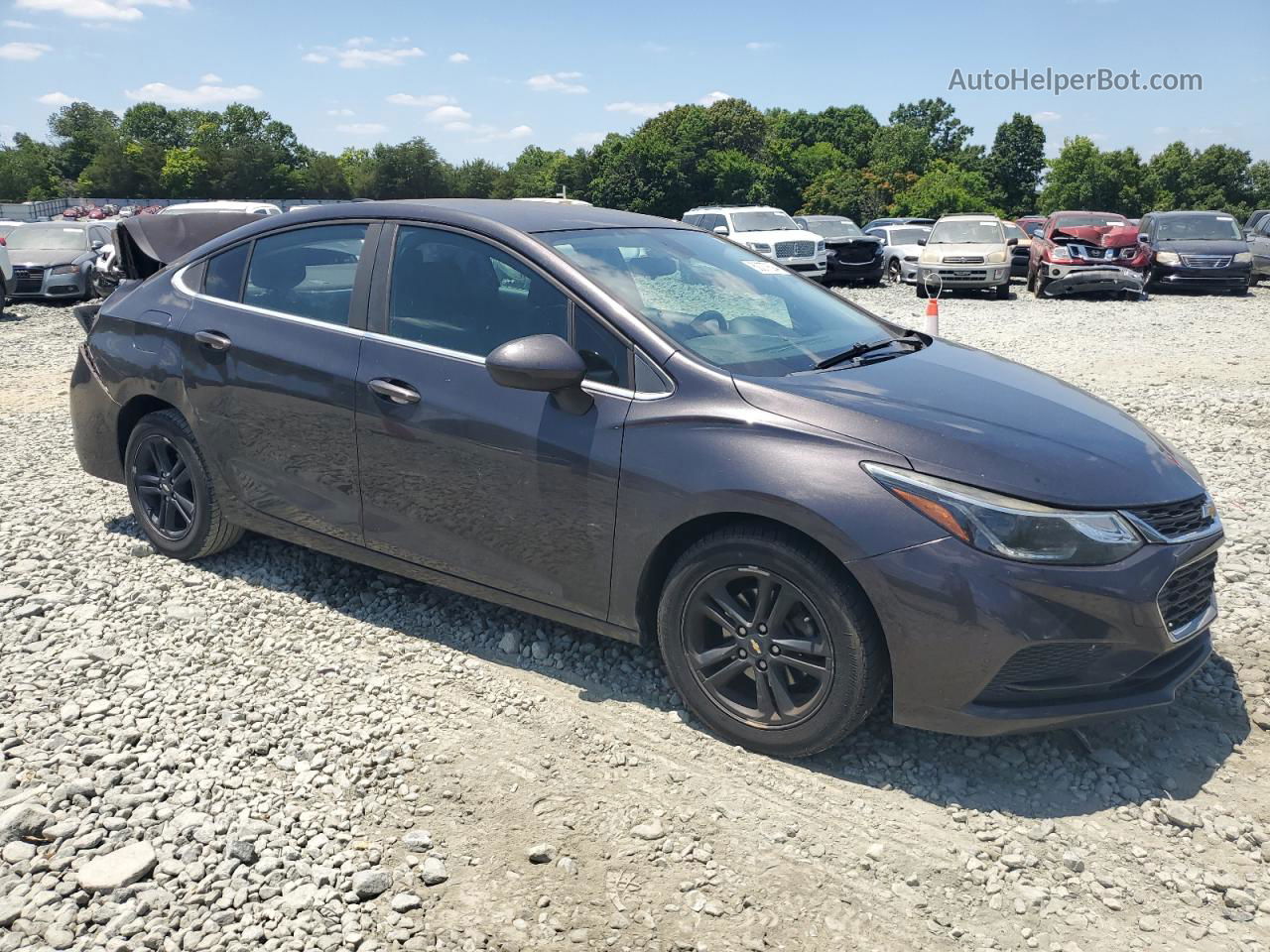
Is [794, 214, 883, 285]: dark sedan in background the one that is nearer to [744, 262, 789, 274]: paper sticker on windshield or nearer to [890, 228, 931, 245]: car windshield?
[890, 228, 931, 245]: car windshield

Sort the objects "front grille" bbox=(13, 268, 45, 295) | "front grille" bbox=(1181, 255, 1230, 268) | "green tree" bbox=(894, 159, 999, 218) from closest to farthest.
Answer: "front grille" bbox=(13, 268, 45, 295) < "front grille" bbox=(1181, 255, 1230, 268) < "green tree" bbox=(894, 159, 999, 218)

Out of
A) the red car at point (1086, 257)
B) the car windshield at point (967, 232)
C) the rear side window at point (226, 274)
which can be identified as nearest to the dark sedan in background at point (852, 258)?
the car windshield at point (967, 232)

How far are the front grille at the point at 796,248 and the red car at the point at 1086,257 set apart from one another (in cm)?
472

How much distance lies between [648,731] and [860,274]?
22.0 m

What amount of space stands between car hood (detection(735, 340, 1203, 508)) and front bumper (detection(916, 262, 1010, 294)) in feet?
59.9

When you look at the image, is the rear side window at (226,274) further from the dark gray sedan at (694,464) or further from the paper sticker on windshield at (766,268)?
the paper sticker on windshield at (766,268)

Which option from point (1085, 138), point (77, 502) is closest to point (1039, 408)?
point (77, 502)

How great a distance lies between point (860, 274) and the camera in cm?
2416

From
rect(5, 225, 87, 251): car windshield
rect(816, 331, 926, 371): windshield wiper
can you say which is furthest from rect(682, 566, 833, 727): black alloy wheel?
rect(5, 225, 87, 251): car windshield

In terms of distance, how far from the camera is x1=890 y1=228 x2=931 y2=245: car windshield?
84.9 ft

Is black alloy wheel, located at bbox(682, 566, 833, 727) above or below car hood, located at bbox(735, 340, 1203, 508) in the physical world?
below

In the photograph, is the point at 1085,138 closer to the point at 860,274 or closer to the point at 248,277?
the point at 860,274

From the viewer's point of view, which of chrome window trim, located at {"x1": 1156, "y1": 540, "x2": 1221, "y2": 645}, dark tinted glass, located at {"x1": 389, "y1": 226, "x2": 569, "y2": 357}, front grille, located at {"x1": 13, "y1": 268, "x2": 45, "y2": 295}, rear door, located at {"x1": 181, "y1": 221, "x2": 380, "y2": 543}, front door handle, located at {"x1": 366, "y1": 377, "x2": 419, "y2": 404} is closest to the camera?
chrome window trim, located at {"x1": 1156, "y1": 540, "x2": 1221, "y2": 645}

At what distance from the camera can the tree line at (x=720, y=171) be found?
76.4 meters
